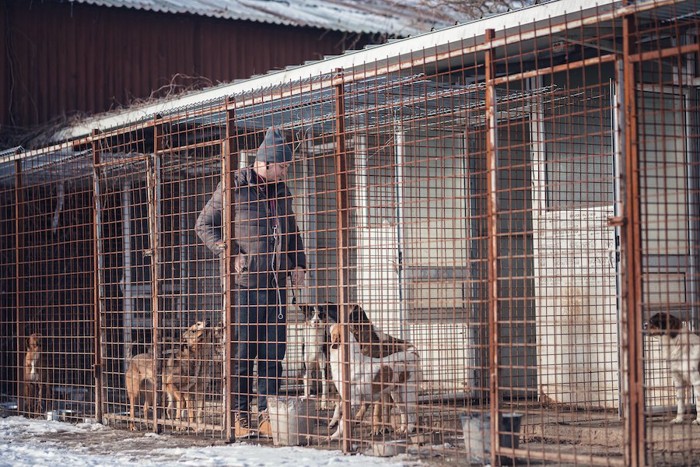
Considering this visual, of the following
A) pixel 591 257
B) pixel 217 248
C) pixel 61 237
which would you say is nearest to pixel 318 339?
pixel 217 248

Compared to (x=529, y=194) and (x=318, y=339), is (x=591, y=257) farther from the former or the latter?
(x=318, y=339)

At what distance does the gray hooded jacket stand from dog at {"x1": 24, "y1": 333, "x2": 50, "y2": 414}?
3.20 m

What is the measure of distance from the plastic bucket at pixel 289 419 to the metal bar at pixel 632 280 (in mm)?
2668

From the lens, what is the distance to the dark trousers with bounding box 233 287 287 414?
805cm

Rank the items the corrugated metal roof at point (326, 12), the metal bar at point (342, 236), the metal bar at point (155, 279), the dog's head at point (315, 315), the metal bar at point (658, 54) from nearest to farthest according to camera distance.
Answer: the metal bar at point (658, 54), the metal bar at point (342, 236), the metal bar at point (155, 279), the dog's head at point (315, 315), the corrugated metal roof at point (326, 12)

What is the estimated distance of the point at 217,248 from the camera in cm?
830

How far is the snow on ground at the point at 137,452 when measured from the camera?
22.9 feet

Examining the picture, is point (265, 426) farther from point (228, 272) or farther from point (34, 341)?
point (34, 341)

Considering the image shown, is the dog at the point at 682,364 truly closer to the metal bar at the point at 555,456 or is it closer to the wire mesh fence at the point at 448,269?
the wire mesh fence at the point at 448,269

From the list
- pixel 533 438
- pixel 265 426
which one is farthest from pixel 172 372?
pixel 533 438

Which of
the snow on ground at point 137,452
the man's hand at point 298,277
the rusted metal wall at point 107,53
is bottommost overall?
the snow on ground at point 137,452

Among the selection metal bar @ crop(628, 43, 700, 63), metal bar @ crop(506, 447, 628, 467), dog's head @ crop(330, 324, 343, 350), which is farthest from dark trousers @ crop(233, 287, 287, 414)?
metal bar @ crop(628, 43, 700, 63)

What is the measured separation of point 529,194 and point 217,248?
12.6 ft

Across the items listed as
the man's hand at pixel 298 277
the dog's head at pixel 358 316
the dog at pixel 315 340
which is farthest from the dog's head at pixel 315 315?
the man's hand at pixel 298 277
